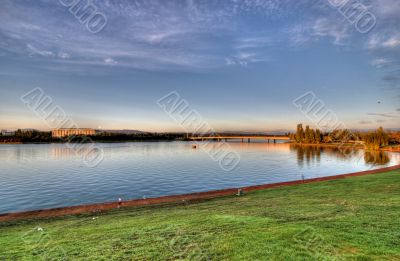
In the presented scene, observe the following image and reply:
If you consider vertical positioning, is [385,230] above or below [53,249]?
above

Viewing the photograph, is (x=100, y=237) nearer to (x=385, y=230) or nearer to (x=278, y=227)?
(x=278, y=227)

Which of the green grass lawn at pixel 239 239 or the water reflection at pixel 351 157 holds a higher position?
the green grass lawn at pixel 239 239

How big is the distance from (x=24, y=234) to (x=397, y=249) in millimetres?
11264

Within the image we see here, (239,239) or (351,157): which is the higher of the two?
(239,239)

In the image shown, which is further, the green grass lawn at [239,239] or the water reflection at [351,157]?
the water reflection at [351,157]

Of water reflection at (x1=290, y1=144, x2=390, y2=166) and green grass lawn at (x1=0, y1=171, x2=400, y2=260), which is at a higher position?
green grass lawn at (x1=0, y1=171, x2=400, y2=260)

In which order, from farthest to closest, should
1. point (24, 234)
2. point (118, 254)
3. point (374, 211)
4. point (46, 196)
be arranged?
point (46, 196)
point (24, 234)
point (374, 211)
point (118, 254)

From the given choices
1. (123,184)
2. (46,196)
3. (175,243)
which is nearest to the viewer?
(175,243)

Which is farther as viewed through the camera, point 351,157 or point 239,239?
point 351,157

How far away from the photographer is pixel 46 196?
990 inches

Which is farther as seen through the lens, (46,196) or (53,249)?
(46,196)

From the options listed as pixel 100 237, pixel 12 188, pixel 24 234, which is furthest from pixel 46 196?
pixel 100 237

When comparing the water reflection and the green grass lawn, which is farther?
the water reflection

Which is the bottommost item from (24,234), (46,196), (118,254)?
(46,196)
